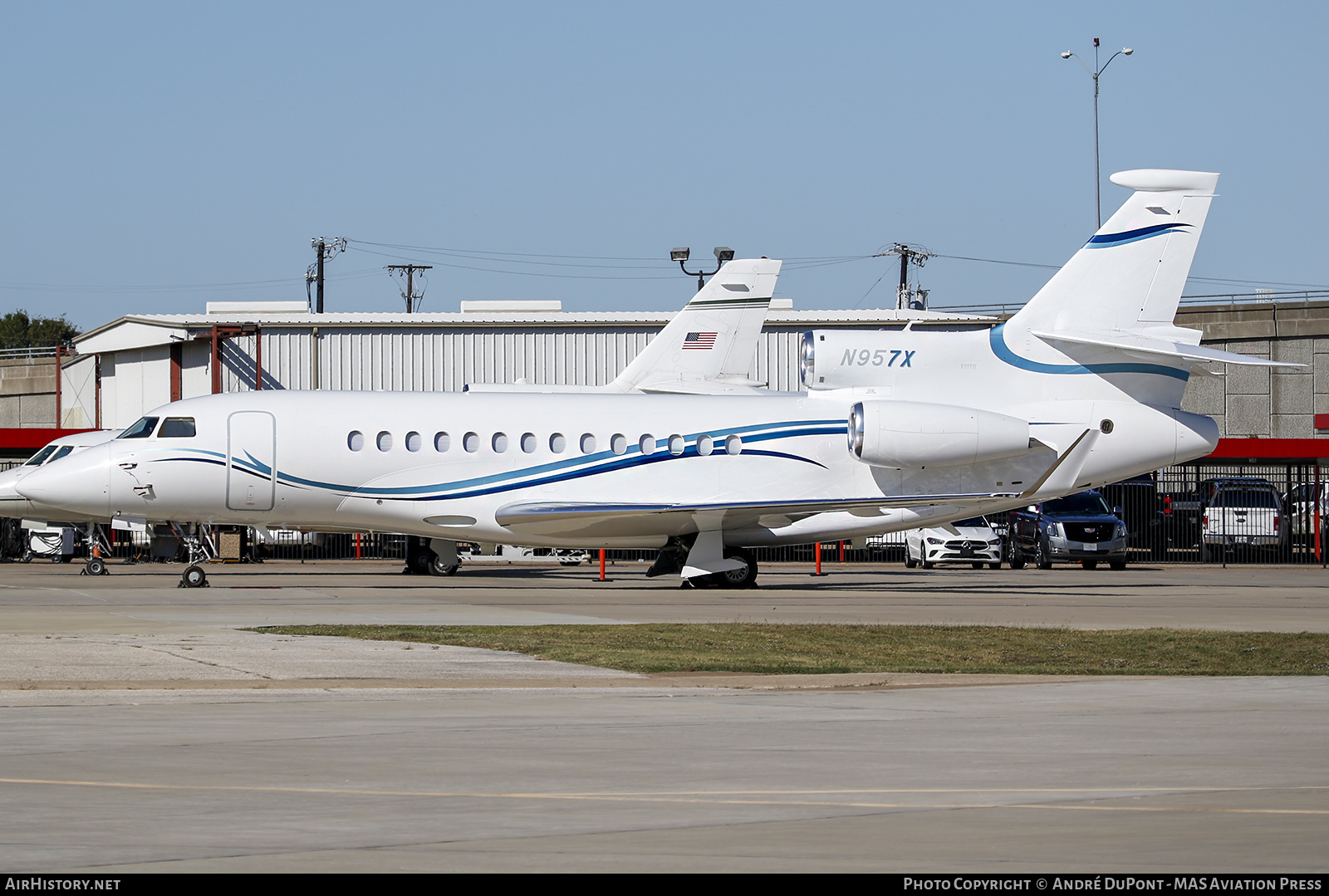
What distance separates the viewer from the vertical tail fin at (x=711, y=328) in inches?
1411

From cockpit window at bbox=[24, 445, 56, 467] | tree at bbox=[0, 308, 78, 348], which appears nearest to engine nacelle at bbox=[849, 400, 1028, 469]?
cockpit window at bbox=[24, 445, 56, 467]

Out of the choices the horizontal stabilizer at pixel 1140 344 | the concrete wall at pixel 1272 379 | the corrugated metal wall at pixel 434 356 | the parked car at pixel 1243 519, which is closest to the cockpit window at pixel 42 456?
the corrugated metal wall at pixel 434 356

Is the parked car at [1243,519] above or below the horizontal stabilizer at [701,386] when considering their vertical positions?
Answer: below

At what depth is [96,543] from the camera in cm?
3042

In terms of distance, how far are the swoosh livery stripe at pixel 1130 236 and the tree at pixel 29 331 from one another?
125 m

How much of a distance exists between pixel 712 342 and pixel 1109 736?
27.1m

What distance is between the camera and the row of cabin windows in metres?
27.1

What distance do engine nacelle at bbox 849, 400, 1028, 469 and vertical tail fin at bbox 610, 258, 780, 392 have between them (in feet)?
28.5

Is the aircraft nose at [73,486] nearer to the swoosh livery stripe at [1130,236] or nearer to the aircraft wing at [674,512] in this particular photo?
the aircraft wing at [674,512]

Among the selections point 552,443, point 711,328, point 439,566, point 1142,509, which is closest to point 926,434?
point 552,443

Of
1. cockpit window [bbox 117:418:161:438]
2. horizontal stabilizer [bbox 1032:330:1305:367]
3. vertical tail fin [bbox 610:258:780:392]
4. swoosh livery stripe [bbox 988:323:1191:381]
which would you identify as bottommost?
cockpit window [bbox 117:418:161:438]

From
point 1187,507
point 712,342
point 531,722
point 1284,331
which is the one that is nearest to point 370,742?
point 531,722

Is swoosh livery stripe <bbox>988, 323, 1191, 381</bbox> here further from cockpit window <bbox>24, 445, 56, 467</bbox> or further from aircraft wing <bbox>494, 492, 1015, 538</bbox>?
cockpit window <bbox>24, 445, 56, 467</bbox>
